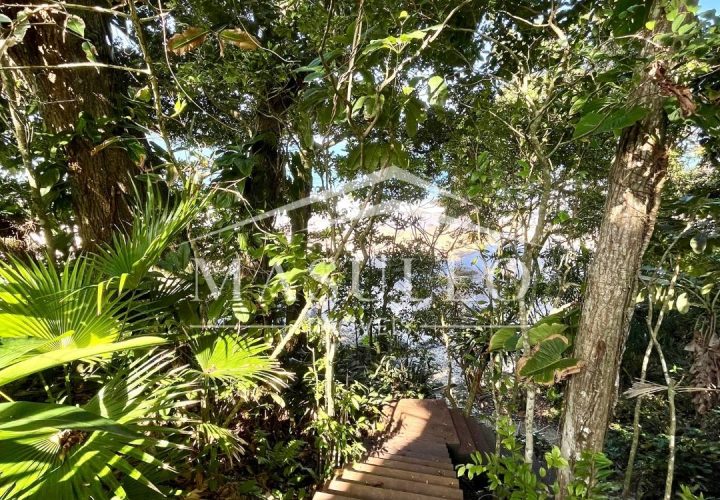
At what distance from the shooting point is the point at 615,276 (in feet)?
4.69

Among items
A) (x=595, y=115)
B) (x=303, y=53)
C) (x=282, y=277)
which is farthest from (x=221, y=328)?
(x=595, y=115)

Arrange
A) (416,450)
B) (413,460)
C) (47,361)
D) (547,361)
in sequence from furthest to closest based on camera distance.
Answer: (416,450) → (413,460) → (547,361) → (47,361)

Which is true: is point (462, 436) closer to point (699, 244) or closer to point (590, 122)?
point (699, 244)

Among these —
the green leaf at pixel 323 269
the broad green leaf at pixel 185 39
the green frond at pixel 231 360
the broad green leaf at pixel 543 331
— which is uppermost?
the broad green leaf at pixel 185 39

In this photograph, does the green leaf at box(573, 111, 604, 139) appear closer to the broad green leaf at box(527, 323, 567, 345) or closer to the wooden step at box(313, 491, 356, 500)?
the broad green leaf at box(527, 323, 567, 345)

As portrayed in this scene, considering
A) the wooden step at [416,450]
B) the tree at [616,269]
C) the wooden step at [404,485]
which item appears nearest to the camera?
the tree at [616,269]

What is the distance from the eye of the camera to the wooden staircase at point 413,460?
1.77 meters

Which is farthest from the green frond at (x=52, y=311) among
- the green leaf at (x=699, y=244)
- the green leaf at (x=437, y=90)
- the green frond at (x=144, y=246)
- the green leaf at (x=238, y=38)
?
the green leaf at (x=699, y=244)

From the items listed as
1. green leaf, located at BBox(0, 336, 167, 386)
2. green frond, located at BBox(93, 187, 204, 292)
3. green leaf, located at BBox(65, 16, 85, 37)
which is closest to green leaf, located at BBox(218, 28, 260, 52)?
green leaf, located at BBox(65, 16, 85, 37)

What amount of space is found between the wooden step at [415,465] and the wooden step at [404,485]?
0.63 feet

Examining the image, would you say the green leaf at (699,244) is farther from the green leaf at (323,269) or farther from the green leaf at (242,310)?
the green leaf at (242,310)

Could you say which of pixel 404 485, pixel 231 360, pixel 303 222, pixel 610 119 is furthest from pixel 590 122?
pixel 303 222

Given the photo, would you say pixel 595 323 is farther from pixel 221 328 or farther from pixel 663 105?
pixel 221 328

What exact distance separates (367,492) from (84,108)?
261 cm
